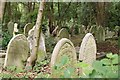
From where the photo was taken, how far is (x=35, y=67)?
7133 mm

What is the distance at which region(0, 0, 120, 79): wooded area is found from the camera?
191 centimetres

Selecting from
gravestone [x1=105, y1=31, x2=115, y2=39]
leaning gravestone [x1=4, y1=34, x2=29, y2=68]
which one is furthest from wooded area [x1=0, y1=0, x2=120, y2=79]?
gravestone [x1=105, y1=31, x2=115, y2=39]

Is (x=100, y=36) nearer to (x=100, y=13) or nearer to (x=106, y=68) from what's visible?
(x=100, y=13)

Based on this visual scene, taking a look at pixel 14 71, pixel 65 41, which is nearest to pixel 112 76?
pixel 65 41

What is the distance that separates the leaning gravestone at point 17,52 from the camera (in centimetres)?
749

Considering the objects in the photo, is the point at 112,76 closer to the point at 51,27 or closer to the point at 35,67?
the point at 35,67

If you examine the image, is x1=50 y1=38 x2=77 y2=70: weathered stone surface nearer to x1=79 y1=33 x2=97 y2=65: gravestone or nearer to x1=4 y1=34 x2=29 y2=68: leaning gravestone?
x1=79 y1=33 x2=97 y2=65: gravestone

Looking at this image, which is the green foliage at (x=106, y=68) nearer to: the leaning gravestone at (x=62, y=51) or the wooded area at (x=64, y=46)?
A: the wooded area at (x=64, y=46)

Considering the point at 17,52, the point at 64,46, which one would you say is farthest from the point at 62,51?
the point at 17,52

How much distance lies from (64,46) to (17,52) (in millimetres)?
2779

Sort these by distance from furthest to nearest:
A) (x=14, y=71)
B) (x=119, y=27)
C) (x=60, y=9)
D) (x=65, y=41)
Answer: (x=60, y=9) → (x=119, y=27) → (x=14, y=71) → (x=65, y=41)

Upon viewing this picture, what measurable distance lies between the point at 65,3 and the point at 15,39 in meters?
15.5

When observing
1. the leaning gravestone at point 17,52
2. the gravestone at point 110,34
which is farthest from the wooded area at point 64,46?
the gravestone at point 110,34

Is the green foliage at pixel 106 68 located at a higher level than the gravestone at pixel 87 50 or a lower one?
higher
